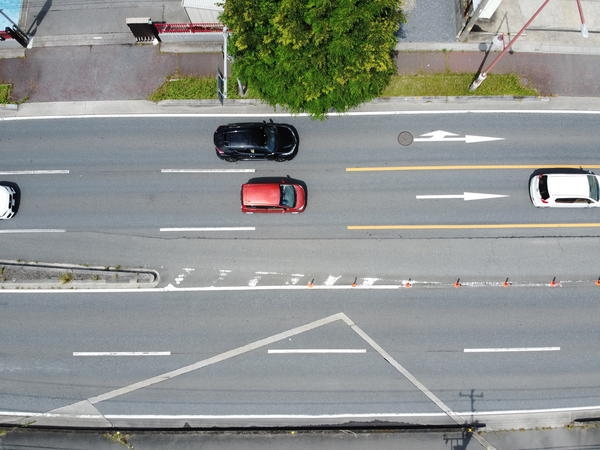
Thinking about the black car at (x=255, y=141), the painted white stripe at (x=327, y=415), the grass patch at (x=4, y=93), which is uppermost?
the grass patch at (x=4, y=93)

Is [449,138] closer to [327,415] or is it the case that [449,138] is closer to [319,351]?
[319,351]

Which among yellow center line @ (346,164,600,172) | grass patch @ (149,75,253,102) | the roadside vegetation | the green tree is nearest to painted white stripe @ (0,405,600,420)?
yellow center line @ (346,164,600,172)

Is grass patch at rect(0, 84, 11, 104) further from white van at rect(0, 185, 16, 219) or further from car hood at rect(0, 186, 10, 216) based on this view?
car hood at rect(0, 186, 10, 216)

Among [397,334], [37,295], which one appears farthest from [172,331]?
[397,334]

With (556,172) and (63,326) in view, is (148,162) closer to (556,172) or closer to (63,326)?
(63,326)

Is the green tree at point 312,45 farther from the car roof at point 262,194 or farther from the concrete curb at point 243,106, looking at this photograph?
the car roof at point 262,194

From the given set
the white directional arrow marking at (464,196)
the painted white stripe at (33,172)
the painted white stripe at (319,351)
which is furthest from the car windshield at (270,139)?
the painted white stripe at (33,172)
